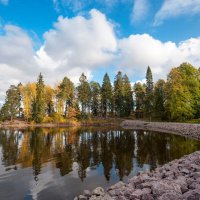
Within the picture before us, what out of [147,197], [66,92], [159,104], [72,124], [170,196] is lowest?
[147,197]

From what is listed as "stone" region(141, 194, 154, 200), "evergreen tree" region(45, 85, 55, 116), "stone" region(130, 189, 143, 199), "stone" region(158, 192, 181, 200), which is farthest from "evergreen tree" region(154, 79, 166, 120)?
"stone" region(158, 192, 181, 200)

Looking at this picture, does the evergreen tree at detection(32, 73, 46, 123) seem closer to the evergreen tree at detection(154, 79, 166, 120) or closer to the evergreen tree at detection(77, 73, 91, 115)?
the evergreen tree at detection(77, 73, 91, 115)

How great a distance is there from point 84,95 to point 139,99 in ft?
72.0

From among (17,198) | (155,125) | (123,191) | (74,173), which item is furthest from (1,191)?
(155,125)

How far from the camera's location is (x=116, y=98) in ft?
315

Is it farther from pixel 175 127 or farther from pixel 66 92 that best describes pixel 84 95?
pixel 175 127

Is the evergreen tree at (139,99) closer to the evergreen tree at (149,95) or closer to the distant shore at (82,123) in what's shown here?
the evergreen tree at (149,95)

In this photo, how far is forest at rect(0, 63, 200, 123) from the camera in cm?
8369

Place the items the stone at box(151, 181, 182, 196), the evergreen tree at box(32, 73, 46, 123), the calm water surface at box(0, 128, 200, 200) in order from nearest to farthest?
1. the stone at box(151, 181, 182, 196)
2. the calm water surface at box(0, 128, 200, 200)
3. the evergreen tree at box(32, 73, 46, 123)

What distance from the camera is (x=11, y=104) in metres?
92.8

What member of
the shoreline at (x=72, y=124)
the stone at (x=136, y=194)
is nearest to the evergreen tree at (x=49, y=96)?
the shoreline at (x=72, y=124)

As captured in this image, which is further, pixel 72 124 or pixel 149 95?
pixel 149 95

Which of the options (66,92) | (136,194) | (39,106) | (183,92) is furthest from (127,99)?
(136,194)

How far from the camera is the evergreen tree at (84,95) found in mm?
93812
